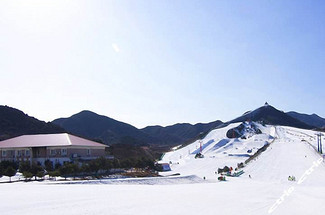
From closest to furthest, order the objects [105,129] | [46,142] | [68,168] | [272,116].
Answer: [68,168], [46,142], [105,129], [272,116]

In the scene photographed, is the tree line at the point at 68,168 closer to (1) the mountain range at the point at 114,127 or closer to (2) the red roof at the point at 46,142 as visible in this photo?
(2) the red roof at the point at 46,142

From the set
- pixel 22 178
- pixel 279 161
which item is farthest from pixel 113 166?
pixel 279 161

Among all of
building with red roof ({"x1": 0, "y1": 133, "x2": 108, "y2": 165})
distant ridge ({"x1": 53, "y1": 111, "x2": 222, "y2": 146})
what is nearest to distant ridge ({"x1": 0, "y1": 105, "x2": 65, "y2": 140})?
building with red roof ({"x1": 0, "y1": 133, "x2": 108, "y2": 165})

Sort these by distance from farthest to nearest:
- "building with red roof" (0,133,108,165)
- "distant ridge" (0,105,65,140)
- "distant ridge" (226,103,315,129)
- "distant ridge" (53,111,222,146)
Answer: "distant ridge" (226,103,315,129), "distant ridge" (53,111,222,146), "distant ridge" (0,105,65,140), "building with red roof" (0,133,108,165)

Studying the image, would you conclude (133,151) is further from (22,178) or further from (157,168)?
(22,178)

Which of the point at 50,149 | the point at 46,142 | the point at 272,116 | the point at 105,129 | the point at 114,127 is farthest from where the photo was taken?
the point at 272,116

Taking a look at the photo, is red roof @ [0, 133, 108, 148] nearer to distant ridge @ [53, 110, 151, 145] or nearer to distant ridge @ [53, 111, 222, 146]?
distant ridge @ [53, 111, 222, 146]

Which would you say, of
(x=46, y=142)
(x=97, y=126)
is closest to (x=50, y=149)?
(x=46, y=142)

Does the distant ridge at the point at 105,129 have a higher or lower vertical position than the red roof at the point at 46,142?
higher

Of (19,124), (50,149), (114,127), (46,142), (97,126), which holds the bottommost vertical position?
(50,149)

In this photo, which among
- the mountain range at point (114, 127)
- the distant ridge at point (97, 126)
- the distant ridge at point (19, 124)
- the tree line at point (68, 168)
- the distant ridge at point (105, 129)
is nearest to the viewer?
the tree line at point (68, 168)

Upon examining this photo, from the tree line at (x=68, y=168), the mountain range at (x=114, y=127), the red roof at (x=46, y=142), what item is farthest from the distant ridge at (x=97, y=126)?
the tree line at (x=68, y=168)

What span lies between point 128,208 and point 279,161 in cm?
3287

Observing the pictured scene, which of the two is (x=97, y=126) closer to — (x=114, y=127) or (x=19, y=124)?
(x=114, y=127)
